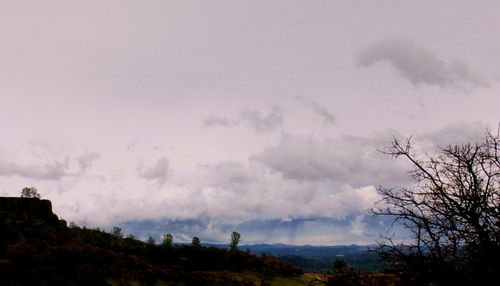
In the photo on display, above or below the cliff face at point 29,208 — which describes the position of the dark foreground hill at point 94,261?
below

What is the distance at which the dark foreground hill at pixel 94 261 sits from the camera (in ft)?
→ 48.7

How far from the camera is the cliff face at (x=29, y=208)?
89.1ft

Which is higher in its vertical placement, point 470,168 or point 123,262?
point 470,168

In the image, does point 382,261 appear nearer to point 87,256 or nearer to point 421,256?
point 421,256

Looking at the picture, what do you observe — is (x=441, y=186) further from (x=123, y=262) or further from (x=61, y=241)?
(x=61, y=241)

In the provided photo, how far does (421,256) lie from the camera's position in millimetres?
4746

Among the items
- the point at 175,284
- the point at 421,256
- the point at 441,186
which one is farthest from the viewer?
the point at 175,284

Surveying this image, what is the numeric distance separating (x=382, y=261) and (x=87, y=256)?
18206 millimetres

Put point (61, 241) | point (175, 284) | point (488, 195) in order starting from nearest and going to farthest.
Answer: point (488, 195)
point (175, 284)
point (61, 241)

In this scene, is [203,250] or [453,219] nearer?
[453,219]

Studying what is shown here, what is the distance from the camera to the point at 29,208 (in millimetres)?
28219

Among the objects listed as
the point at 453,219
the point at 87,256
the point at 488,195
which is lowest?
the point at 87,256

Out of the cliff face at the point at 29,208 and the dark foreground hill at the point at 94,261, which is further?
the cliff face at the point at 29,208

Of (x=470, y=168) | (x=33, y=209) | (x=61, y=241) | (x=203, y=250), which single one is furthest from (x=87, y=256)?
(x=470, y=168)
